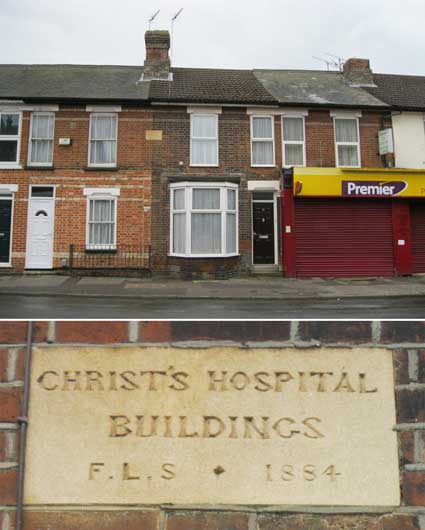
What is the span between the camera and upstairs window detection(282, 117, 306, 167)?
18047mm

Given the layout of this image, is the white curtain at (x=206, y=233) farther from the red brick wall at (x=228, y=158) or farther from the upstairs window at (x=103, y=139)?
the upstairs window at (x=103, y=139)

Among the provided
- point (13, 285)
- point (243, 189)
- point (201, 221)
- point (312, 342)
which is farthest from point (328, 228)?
point (312, 342)

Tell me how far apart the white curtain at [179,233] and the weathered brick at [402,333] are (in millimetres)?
15139

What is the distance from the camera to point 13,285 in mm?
14648

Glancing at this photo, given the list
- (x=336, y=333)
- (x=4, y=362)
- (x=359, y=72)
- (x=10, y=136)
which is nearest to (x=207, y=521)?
(x=336, y=333)

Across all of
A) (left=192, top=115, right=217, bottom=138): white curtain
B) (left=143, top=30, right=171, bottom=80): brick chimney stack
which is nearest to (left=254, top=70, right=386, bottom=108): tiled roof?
(left=192, top=115, right=217, bottom=138): white curtain

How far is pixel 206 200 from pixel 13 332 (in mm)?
15618

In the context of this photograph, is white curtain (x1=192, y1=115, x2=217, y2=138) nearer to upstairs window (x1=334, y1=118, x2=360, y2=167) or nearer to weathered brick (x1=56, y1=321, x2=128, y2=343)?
upstairs window (x1=334, y1=118, x2=360, y2=167)

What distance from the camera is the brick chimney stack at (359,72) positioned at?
66.9 feet

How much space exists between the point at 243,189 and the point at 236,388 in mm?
16055

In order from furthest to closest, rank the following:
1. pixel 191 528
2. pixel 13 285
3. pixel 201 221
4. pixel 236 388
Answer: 1. pixel 201 221
2. pixel 13 285
3. pixel 236 388
4. pixel 191 528

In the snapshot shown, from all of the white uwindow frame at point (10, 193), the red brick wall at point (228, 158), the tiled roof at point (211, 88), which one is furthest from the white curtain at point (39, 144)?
the tiled roof at point (211, 88)

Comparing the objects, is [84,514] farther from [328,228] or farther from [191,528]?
[328,228]

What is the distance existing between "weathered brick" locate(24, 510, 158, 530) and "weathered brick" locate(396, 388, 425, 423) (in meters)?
1.17
